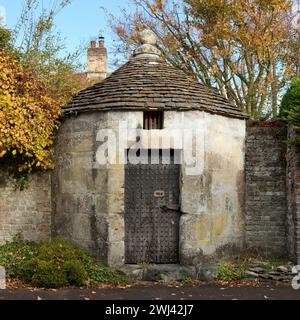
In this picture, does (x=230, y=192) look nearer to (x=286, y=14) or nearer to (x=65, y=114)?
(x=65, y=114)

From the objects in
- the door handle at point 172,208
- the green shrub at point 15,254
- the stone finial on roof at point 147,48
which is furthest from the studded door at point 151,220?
the stone finial on roof at point 147,48

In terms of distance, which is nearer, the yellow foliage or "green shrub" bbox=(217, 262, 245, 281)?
"green shrub" bbox=(217, 262, 245, 281)

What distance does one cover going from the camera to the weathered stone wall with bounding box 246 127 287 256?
32.5ft

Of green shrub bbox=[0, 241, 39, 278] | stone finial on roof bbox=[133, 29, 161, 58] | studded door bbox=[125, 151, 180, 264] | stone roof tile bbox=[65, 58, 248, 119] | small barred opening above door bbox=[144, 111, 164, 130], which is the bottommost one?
green shrub bbox=[0, 241, 39, 278]

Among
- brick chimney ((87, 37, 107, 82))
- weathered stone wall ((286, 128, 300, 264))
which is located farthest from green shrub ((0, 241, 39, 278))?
brick chimney ((87, 37, 107, 82))

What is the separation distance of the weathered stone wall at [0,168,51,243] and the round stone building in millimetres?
838

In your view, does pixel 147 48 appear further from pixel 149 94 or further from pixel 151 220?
pixel 151 220

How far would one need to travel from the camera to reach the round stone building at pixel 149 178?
882 centimetres

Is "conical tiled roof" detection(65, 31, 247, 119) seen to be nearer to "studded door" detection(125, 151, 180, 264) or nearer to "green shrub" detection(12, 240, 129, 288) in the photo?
"studded door" detection(125, 151, 180, 264)

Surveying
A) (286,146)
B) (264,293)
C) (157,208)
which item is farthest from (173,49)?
(264,293)

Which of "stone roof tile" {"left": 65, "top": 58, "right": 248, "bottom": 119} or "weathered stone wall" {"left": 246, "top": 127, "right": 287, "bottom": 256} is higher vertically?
"stone roof tile" {"left": 65, "top": 58, "right": 248, "bottom": 119}

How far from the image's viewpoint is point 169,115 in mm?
8945
